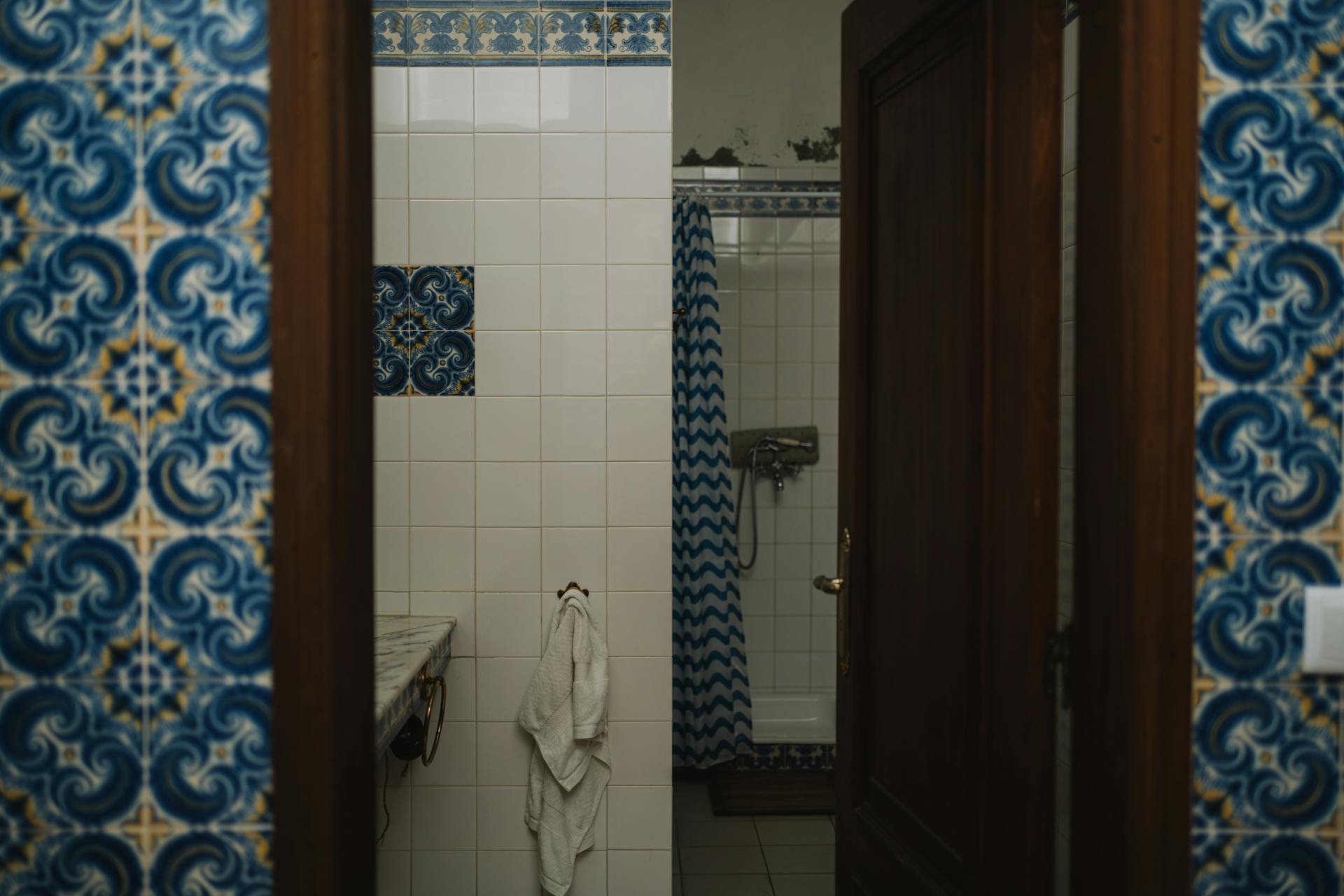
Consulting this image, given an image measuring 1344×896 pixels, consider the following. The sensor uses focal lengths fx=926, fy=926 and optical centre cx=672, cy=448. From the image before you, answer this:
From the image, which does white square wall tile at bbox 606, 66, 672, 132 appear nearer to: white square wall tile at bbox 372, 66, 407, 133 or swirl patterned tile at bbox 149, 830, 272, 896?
white square wall tile at bbox 372, 66, 407, 133

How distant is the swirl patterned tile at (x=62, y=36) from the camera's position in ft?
2.85

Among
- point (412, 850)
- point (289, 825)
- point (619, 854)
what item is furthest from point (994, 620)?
point (412, 850)

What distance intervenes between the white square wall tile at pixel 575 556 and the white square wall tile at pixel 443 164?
0.87 m

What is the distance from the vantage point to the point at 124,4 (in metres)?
0.87

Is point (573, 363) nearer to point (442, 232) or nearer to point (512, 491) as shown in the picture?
point (512, 491)

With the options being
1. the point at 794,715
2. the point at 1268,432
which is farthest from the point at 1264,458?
the point at 794,715

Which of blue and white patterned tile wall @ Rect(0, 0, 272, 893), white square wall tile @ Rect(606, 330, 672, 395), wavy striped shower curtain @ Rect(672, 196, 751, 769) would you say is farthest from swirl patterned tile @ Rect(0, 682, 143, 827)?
wavy striped shower curtain @ Rect(672, 196, 751, 769)

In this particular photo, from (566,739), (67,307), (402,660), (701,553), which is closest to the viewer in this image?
(67,307)

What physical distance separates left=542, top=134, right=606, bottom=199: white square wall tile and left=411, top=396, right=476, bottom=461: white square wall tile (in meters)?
0.56

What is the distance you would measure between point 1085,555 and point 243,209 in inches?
36.7

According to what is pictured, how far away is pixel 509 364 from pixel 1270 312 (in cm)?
169

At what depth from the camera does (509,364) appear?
2279 mm

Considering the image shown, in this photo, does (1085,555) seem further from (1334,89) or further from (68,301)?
(68,301)

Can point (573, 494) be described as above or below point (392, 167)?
below
